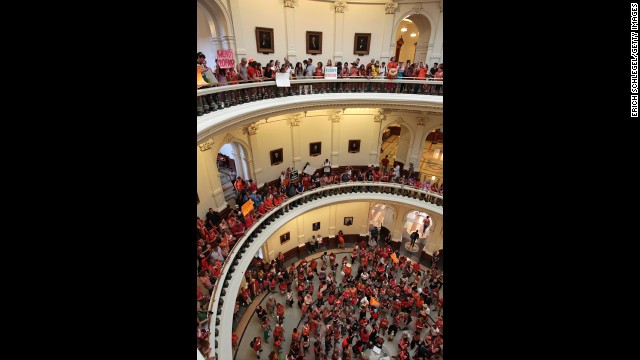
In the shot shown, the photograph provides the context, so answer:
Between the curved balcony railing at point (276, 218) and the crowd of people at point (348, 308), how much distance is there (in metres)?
2.04

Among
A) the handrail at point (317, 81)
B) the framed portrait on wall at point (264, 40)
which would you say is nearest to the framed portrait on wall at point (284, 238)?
the handrail at point (317, 81)

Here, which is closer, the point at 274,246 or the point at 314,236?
the point at 274,246

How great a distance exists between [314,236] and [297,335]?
23.7 feet

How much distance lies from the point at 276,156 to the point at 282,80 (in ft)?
14.5

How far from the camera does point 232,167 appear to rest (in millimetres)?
15453

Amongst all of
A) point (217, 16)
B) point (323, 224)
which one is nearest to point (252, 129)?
point (217, 16)

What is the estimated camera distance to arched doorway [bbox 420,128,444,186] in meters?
18.5

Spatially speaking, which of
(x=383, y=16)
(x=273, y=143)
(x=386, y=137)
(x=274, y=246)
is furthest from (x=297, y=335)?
(x=386, y=137)

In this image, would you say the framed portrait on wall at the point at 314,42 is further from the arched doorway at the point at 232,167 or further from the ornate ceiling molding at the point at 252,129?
the arched doorway at the point at 232,167
